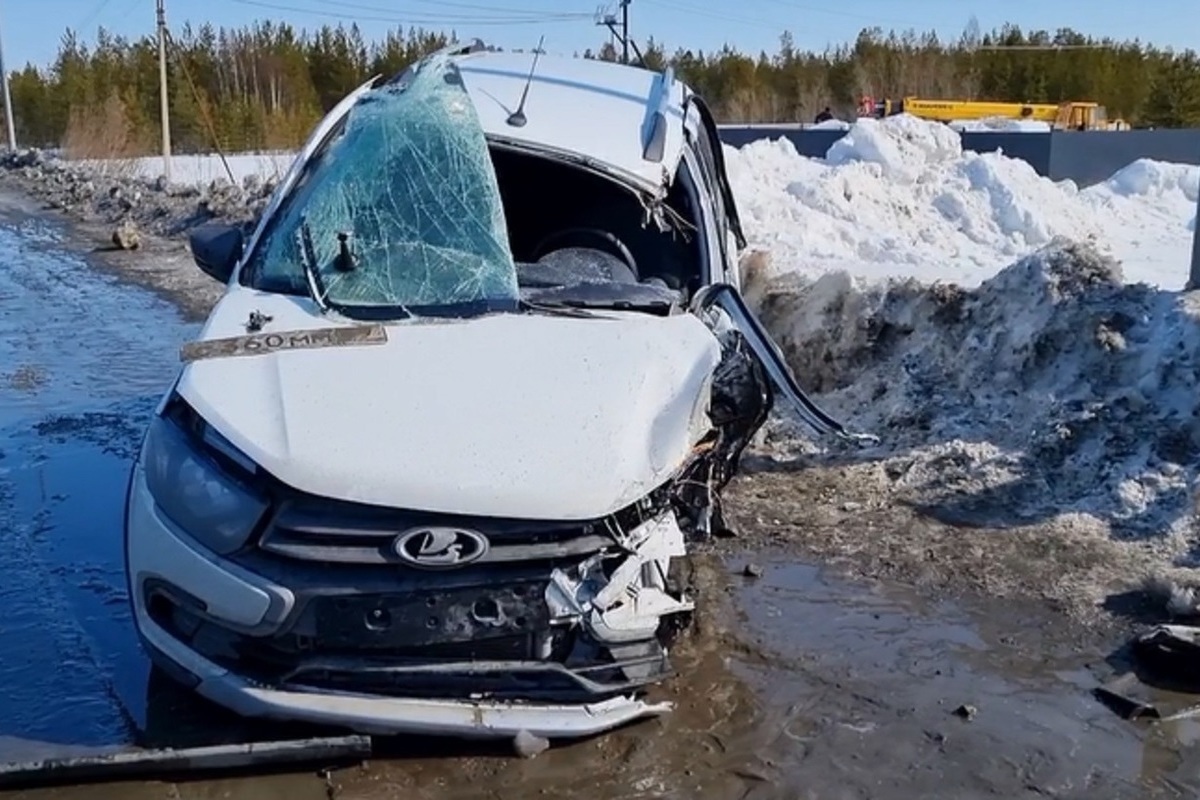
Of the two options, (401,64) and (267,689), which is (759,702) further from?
(401,64)

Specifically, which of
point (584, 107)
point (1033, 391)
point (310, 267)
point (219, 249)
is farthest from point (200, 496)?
point (1033, 391)

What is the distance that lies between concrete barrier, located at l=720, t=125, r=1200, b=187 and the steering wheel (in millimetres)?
15955

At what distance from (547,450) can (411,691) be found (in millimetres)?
785

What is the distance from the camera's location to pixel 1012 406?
6.24 m

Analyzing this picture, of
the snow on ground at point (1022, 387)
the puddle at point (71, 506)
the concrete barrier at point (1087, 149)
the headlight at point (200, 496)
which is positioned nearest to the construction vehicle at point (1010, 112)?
the concrete barrier at point (1087, 149)

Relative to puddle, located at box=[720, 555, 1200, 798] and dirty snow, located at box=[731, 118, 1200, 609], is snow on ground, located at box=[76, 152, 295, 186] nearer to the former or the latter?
dirty snow, located at box=[731, 118, 1200, 609]

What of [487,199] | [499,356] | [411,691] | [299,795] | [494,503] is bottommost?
[299,795]

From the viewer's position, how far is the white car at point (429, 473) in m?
3.37

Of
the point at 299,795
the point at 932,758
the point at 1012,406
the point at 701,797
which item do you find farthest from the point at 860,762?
the point at 1012,406

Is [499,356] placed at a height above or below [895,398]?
above

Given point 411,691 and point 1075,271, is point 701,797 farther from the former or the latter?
point 1075,271

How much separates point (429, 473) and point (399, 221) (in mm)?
1711

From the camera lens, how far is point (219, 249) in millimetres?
5312

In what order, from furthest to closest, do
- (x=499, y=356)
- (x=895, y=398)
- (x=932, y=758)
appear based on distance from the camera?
1. (x=895, y=398)
2. (x=499, y=356)
3. (x=932, y=758)
